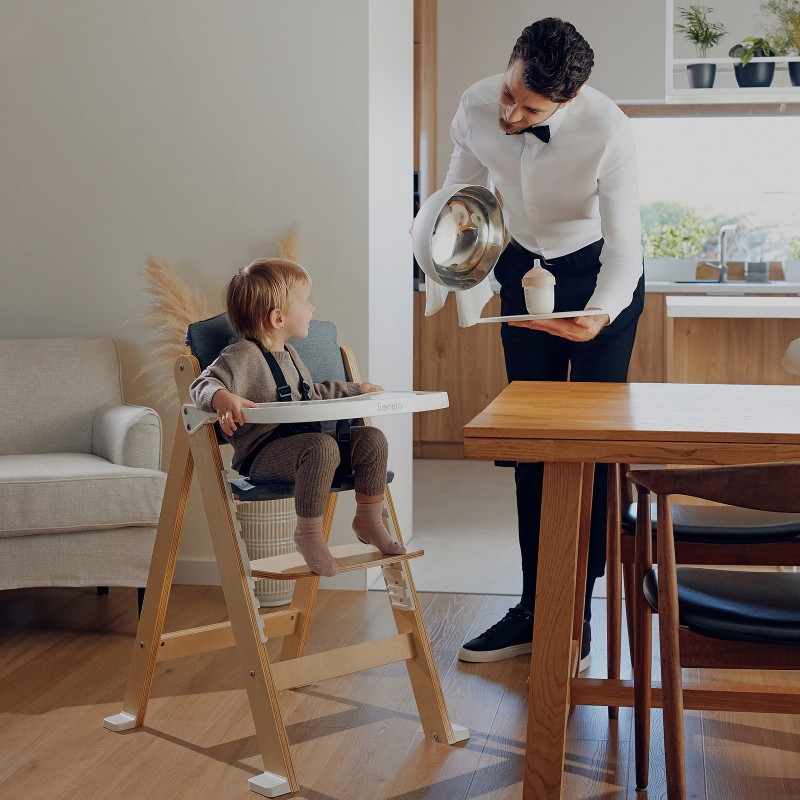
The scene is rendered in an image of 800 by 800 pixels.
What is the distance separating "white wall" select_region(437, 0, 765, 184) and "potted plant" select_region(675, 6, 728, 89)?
4.7 inches

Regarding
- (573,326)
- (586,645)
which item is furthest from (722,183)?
(573,326)

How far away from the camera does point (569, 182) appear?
2.57 metres

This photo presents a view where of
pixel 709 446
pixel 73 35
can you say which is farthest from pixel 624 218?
pixel 73 35

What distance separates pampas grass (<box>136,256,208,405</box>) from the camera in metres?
3.32

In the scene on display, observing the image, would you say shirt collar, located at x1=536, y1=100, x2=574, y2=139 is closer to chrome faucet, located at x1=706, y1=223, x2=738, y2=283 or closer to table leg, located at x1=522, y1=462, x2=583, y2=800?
table leg, located at x1=522, y1=462, x2=583, y2=800

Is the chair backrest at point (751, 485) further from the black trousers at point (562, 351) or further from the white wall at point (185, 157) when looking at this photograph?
the white wall at point (185, 157)

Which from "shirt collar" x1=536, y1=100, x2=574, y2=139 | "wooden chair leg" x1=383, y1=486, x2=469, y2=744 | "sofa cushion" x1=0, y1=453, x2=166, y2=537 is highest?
"shirt collar" x1=536, y1=100, x2=574, y2=139

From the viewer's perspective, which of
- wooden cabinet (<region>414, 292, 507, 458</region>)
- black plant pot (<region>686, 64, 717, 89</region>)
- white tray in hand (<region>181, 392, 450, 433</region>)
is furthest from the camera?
wooden cabinet (<region>414, 292, 507, 458</region>)

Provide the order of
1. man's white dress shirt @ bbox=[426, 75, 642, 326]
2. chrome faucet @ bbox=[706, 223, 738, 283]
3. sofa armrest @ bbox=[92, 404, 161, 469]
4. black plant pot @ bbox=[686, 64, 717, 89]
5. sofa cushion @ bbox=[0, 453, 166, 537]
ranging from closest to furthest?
1. man's white dress shirt @ bbox=[426, 75, 642, 326]
2. sofa cushion @ bbox=[0, 453, 166, 537]
3. sofa armrest @ bbox=[92, 404, 161, 469]
4. black plant pot @ bbox=[686, 64, 717, 89]
5. chrome faucet @ bbox=[706, 223, 738, 283]

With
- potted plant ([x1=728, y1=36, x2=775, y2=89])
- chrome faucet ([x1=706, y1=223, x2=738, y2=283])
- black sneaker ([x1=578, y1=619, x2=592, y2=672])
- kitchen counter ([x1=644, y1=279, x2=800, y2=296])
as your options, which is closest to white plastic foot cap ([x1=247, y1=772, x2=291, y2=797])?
black sneaker ([x1=578, y1=619, x2=592, y2=672])

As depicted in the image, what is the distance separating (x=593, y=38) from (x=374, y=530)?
173 inches

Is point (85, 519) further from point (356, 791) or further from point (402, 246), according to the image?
point (402, 246)

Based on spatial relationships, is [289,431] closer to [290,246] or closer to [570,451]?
[570,451]

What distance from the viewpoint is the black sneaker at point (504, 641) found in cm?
275
